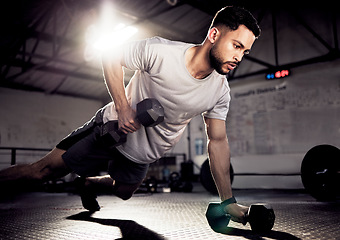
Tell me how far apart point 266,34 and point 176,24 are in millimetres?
1884

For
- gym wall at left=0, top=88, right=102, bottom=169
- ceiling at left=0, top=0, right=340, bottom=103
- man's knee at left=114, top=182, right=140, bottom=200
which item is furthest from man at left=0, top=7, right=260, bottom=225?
gym wall at left=0, top=88, right=102, bottom=169

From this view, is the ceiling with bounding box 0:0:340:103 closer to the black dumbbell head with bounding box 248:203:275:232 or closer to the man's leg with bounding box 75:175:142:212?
the man's leg with bounding box 75:175:142:212

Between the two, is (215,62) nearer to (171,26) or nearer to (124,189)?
(124,189)

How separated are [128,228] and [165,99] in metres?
0.66

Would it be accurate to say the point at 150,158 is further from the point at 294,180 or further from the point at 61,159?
the point at 294,180

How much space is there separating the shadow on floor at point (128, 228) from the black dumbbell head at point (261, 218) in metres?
0.39

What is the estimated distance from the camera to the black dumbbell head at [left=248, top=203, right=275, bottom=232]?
1.23m

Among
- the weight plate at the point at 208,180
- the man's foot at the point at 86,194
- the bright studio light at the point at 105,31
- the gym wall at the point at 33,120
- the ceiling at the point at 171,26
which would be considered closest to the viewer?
the man's foot at the point at 86,194

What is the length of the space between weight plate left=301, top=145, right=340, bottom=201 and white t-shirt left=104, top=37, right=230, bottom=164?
1.36m

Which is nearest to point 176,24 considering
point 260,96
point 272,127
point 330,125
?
point 260,96

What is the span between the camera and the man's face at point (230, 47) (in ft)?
4.23

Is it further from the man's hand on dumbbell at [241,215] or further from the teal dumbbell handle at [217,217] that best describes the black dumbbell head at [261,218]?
the teal dumbbell handle at [217,217]

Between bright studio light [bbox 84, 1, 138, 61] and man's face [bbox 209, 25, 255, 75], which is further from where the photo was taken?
bright studio light [bbox 84, 1, 138, 61]

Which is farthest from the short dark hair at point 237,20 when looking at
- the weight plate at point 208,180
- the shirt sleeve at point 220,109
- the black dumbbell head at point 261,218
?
the weight plate at point 208,180
